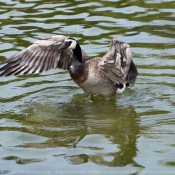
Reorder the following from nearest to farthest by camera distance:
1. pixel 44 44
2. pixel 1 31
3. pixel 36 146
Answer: pixel 36 146, pixel 44 44, pixel 1 31

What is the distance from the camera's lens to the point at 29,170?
7.83m

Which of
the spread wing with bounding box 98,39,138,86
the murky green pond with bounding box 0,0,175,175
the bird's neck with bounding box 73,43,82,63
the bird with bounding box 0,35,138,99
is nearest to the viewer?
the murky green pond with bounding box 0,0,175,175

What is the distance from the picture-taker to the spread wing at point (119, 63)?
389 inches

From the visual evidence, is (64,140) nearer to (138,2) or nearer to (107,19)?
(107,19)

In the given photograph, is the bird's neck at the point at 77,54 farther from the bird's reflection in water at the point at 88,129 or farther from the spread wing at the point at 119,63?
the bird's reflection in water at the point at 88,129

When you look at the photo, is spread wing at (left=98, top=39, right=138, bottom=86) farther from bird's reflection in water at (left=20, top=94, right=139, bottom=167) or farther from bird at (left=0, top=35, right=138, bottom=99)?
bird's reflection in water at (left=20, top=94, right=139, bottom=167)

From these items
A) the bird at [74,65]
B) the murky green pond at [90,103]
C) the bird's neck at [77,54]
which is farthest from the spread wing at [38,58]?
the murky green pond at [90,103]

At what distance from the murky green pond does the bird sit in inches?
12.6

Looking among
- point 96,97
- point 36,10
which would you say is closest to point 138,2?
point 36,10

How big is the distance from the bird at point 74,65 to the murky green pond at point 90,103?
321 mm

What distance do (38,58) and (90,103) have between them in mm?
1236

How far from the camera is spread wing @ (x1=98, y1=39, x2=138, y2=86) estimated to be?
32.4 ft

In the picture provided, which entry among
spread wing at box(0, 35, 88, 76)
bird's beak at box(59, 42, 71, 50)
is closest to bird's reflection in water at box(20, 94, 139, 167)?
spread wing at box(0, 35, 88, 76)

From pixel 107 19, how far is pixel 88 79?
15.1 feet
